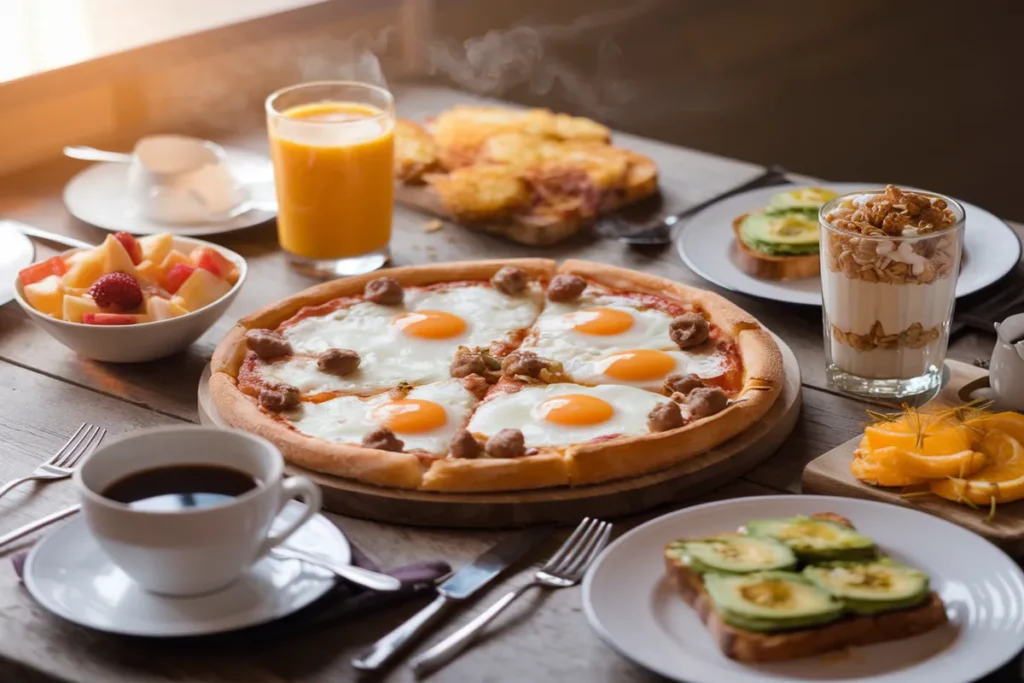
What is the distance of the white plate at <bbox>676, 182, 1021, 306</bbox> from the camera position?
9.71ft

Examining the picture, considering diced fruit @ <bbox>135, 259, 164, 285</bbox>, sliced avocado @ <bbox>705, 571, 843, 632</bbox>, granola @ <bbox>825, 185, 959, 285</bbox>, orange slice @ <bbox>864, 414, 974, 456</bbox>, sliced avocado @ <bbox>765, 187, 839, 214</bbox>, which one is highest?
granola @ <bbox>825, 185, 959, 285</bbox>

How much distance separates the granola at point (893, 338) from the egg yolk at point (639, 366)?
363mm

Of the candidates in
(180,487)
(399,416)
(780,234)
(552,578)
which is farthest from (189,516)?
(780,234)

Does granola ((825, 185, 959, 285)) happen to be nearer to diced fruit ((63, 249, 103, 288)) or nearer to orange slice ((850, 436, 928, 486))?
orange slice ((850, 436, 928, 486))

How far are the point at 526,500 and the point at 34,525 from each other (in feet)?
→ 2.65

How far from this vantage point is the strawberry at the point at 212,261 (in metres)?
→ 2.83

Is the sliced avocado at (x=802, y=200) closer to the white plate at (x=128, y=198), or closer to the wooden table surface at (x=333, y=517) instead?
the wooden table surface at (x=333, y=517)

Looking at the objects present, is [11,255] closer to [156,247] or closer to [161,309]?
[156,247]

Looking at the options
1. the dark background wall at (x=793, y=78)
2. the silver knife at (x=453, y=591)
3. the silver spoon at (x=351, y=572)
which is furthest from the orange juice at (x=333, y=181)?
the dark background wall at (x=793, y=78)

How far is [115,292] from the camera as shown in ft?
8.68

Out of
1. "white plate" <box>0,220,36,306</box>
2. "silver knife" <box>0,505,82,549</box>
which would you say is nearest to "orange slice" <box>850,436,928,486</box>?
"silver knife" <box>0,505,82,549</box>

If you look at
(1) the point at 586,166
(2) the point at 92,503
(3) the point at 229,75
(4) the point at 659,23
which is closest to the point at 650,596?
(2) the point at 92,503

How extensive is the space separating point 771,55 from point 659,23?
909mm

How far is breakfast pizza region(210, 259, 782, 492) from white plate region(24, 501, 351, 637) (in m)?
0.30
